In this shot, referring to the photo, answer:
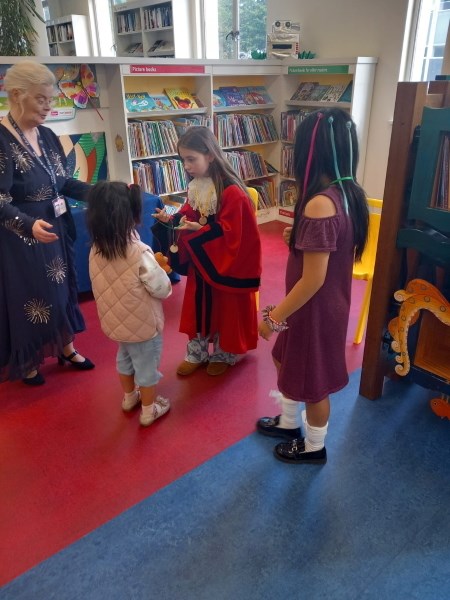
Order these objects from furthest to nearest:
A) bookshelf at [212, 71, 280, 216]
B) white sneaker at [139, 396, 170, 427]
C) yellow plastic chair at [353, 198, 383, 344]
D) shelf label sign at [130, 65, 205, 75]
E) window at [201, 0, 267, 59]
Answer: window at [201, 0, 267, 59]
bookshelf at [212, 71, 280, 216]
shelf label sign at [130, 65, 205, 75]
yellow plastic chair at [353, 198, 383, 344]
white sneaker at [139, 396, 170, 427]

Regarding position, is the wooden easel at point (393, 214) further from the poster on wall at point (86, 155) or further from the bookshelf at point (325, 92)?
the poster on wall at point (86, 155)

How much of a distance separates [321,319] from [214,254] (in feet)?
2.64

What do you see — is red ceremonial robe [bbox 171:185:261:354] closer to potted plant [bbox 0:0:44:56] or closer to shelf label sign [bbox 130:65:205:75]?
shelf label sign [bbox 130:65:205:75]

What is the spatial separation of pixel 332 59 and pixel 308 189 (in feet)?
11.4

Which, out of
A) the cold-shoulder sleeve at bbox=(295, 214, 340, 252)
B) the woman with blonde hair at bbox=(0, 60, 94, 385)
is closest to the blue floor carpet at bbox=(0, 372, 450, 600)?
the cold-shoulder sleeve at bbox=(295, 214, 340, 252)

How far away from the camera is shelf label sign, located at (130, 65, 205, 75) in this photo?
3662mm

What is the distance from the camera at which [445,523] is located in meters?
1.66

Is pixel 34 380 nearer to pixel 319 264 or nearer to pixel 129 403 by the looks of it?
pixel 129 403

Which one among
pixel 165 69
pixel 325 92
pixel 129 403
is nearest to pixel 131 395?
pixel 129 403

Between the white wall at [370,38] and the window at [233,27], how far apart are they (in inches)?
32.4

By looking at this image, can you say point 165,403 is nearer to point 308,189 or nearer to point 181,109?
point 308,189

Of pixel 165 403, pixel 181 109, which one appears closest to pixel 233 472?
pixel 165 403

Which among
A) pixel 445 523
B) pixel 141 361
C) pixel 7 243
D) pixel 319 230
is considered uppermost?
pixel 319 230

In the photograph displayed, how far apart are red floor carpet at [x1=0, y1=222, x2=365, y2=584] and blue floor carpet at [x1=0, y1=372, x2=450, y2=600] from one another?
0.08m
